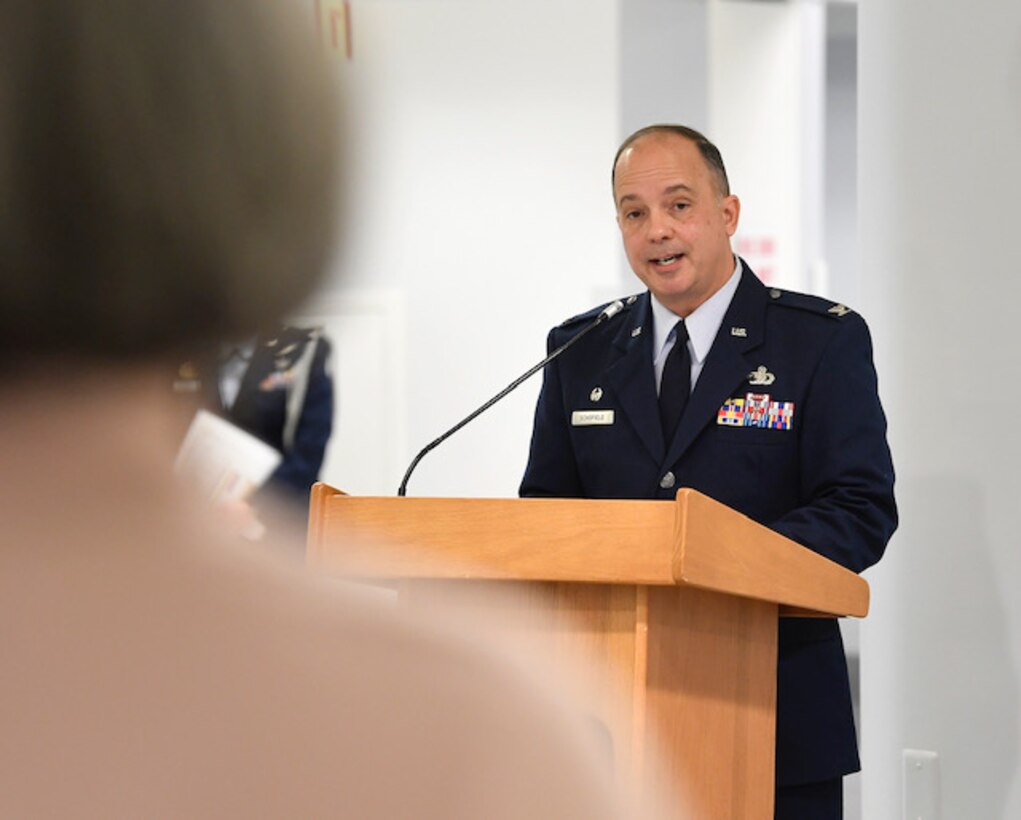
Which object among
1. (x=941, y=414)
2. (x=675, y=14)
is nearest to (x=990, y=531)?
(x=941, y=414)

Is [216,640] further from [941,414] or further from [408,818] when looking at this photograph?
[941,414]

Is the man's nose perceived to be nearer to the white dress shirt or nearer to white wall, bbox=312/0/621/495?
the white dress shirt

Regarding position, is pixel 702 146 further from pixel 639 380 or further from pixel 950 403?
pixel 950 403

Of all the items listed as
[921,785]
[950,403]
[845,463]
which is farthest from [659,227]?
[921,785]

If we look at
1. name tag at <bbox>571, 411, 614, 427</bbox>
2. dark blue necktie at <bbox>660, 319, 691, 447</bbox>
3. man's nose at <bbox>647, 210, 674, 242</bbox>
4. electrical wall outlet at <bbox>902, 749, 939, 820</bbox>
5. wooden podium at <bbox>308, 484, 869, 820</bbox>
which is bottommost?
electrical wall outlet at <bbox>902, 749, 939, 820</bbox>

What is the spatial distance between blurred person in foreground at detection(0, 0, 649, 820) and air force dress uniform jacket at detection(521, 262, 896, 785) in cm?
149

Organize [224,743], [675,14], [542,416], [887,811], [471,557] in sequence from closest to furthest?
[224,743], [471,557], [542,416], [887,811], [675,14]

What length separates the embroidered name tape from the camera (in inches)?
84.0

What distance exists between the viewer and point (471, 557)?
1.43m

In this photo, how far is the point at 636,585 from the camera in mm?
1475

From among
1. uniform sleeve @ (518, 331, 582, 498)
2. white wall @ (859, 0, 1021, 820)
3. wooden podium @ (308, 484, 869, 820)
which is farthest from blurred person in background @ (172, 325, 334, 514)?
wooden podium @ (308, 484, 869, 820)

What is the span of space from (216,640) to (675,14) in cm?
642

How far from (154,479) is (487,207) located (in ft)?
17.2

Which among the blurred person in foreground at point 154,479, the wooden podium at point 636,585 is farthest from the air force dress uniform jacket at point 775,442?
the blurred person in foreground at point 154,479
